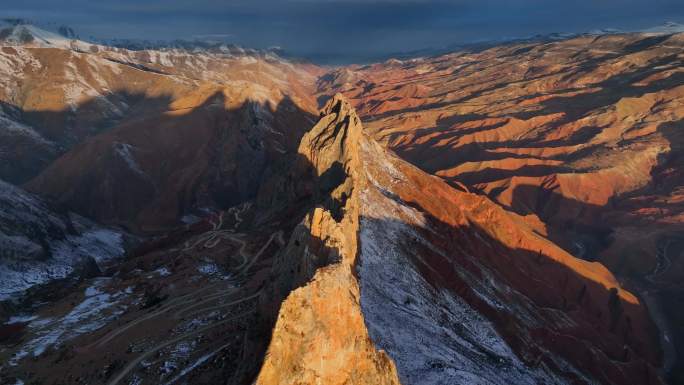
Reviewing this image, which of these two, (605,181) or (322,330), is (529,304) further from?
(605,181)

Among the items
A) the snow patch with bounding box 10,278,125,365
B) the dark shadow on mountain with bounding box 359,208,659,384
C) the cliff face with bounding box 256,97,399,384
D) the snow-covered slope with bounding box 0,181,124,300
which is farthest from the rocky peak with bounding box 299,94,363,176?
the snow-covered slope with bounding box 0,181,124,300

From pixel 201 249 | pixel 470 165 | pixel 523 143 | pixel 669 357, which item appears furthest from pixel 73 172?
pixel 523 143

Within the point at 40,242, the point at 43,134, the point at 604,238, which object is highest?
the point at 43,134

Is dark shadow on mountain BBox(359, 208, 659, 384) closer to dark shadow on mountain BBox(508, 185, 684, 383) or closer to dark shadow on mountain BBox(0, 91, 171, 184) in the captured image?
dark shadow on mountain BBox(508, 185, 684, 383)

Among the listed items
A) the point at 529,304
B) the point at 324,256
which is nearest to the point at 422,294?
the point at 324,256

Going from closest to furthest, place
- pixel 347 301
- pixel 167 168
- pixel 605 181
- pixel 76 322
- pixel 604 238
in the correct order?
pixel 347 301 → pixel 76 322 → pixel 604 238 → pixel 167 168 → pixel 605 181

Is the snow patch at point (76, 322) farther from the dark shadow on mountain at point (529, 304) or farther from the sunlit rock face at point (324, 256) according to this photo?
the dark shadow on mountain at point (529, 304)

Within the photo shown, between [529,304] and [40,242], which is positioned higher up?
[40,242]

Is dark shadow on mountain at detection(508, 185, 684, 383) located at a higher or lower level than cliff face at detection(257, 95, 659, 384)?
lower

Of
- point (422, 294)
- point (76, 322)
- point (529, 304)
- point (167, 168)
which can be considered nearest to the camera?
point (76, 322)

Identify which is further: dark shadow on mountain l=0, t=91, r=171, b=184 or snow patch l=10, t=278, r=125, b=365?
dark shadow on mountain l=0, t=91, r=171, b=184

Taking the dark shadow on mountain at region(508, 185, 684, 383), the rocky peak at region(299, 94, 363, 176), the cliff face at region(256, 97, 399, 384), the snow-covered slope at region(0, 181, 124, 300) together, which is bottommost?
the dark shadow on mountain at region(508, 185, 684, 383)

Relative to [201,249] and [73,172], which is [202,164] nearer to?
[73,172]
